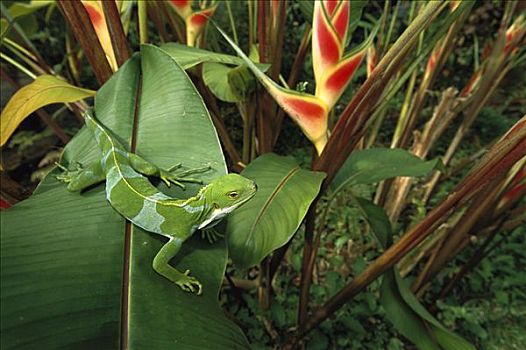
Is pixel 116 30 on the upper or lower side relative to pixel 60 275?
upper

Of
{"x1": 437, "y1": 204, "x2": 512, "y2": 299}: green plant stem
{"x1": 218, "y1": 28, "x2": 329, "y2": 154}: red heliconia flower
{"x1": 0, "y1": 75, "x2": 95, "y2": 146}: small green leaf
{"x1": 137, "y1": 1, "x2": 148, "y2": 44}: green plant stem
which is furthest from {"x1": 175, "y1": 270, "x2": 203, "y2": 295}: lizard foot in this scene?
{"x1": 437, "y1": 204, "x2": 512, "y2": 299}: green plant stem

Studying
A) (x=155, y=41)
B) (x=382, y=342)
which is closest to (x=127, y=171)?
(x=382, y=342)

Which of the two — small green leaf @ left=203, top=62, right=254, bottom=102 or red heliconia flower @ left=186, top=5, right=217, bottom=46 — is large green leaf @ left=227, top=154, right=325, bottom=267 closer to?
small green leaf @ left=203, top=62, right=254, bottom=102

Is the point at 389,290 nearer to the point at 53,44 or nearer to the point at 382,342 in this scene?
the point at 382,342

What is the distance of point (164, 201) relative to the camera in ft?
1.51

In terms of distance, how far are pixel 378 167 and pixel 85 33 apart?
55 cm

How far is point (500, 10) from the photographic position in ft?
6.65

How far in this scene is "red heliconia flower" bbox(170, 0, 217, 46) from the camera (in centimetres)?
87

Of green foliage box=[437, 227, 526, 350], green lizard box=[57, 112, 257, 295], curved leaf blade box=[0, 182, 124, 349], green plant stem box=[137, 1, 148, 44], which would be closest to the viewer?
curved leaf blade box=[0, 182, 124, 349]

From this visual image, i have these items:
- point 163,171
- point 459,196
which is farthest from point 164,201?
point 459,196

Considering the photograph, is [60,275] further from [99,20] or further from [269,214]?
[99,20]

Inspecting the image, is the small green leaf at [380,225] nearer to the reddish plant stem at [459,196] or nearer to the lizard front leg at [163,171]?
the reddish plant stem at [459,196]

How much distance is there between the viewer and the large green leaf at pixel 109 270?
344mm

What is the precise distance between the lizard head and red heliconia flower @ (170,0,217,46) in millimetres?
521
